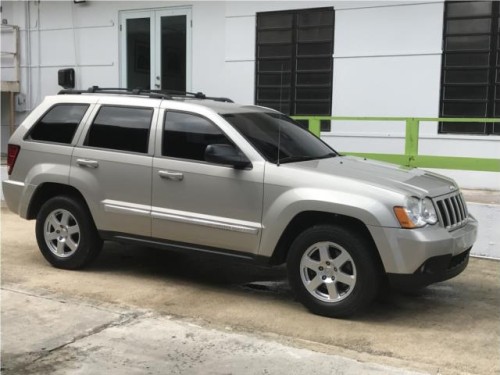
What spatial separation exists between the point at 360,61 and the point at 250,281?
478 cm

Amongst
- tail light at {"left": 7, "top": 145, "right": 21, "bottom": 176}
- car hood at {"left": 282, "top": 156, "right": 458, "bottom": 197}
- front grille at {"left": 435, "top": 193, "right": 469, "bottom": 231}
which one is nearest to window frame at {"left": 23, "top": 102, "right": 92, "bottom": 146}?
tail light at {"left": 7, "top": 145, "right": 21, "bottom": 176}

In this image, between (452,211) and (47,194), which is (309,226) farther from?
(47,194)

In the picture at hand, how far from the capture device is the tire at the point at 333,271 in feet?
15.6

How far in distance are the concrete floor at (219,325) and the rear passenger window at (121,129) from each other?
4.46 ft

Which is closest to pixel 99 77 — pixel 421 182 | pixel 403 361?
pixel 421 182

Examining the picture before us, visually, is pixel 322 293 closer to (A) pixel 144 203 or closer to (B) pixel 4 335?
(A) pixel 144 203

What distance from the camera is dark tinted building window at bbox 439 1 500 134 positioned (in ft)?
28.4

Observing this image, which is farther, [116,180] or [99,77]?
[99,77]

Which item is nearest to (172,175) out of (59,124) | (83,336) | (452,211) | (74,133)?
(74,133)

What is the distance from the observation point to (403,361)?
413 cm

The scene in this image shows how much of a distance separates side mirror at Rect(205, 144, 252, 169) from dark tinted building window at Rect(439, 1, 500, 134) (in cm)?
484

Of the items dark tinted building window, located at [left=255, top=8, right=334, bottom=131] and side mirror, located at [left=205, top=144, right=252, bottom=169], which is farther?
dark tinted building window, located at [left=255, top=8, right=334, bottom=131]

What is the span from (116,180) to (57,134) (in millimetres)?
981

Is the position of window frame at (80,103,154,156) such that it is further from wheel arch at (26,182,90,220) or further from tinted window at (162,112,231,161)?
wheel arch at (26,182,90,220)
